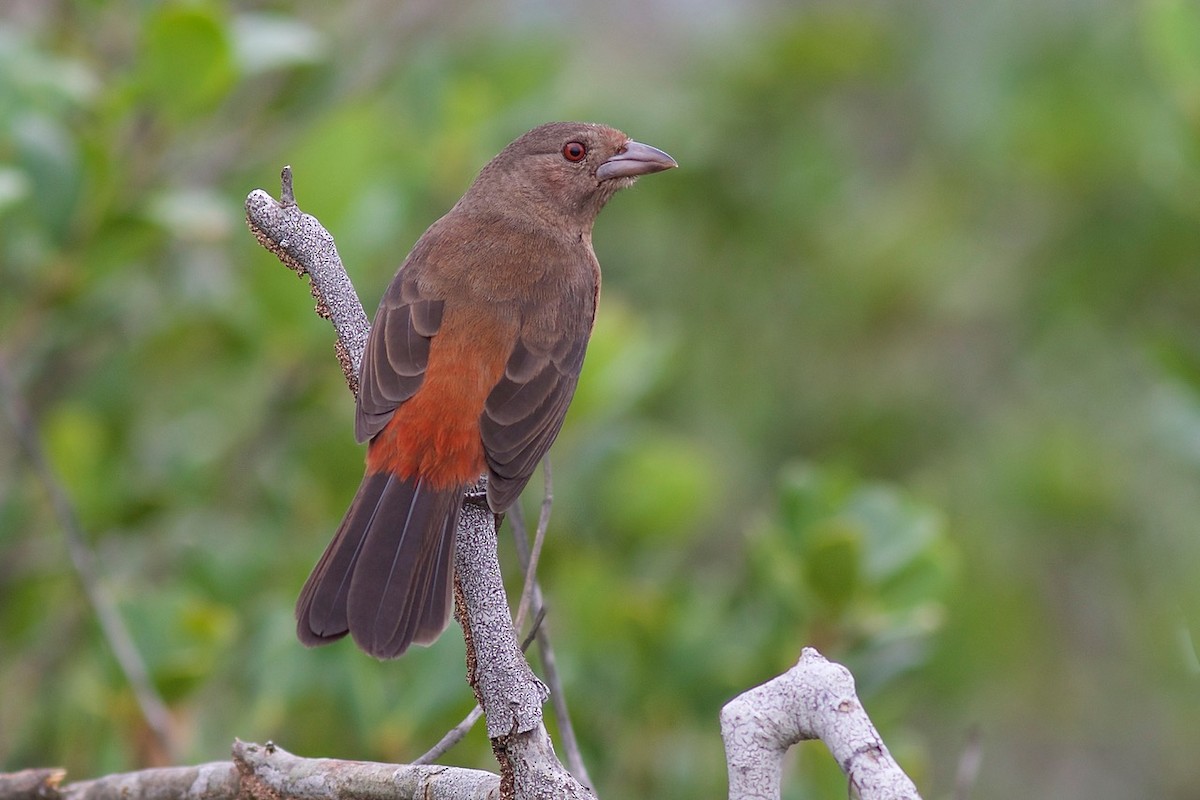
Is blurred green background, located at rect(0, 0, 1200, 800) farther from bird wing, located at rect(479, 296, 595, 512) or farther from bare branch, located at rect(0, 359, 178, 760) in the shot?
bird wing, located at rect(479, 296, 595, 512)

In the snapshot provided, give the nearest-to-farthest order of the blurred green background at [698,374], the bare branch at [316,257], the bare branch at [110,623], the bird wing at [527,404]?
the bare branch at [316,257]
the bare branch at [110,623]
the bird wing at [527,404]
the blurred green background at [698,374]

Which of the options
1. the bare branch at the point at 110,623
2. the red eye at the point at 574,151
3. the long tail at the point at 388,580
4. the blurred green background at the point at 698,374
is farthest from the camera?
the red eye at the point at 574,151

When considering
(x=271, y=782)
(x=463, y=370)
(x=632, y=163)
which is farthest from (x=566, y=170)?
(x=271, y=782)

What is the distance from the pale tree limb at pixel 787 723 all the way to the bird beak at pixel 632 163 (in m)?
2.62

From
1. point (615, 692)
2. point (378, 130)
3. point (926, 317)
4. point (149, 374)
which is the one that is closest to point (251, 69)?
point (378, 130)

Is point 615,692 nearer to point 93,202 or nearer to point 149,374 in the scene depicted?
point 93,202

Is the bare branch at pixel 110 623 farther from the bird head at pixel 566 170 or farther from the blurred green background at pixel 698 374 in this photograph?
the bird head at pixel 566 170

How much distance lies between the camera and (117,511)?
443cm

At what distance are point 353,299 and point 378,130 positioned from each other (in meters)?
2.50

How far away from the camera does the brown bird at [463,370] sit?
3090 mm

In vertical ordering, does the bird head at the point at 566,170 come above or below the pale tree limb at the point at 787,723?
above

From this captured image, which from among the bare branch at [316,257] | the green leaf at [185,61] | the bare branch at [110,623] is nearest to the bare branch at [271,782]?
the bare branch at [110,623]

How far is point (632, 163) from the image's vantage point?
451cm

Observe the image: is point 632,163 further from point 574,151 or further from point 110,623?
point 110,623
